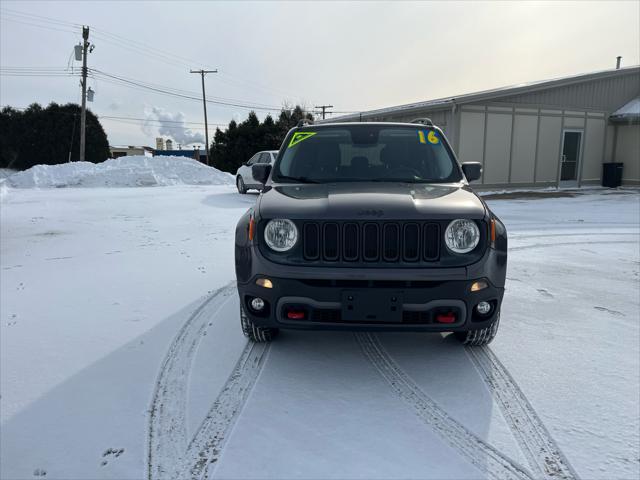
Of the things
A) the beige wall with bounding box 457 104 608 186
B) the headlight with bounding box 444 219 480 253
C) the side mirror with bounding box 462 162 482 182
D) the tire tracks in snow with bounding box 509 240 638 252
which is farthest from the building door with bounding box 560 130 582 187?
the headlight with bounding box 444 219 480 253

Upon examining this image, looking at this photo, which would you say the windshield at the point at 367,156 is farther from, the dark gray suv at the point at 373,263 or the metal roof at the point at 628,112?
the metal roof at the point at 628,112

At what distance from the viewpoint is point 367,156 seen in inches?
162

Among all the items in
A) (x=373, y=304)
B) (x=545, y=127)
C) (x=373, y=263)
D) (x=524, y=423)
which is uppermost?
(x=545, y=127)

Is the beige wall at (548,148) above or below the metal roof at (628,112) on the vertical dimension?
below

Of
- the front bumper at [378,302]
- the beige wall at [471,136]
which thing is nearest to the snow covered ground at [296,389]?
the front bumper at [378,302]

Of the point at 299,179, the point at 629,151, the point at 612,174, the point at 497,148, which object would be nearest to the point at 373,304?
the point at 299,179

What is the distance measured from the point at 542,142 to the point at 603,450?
18.6 meters

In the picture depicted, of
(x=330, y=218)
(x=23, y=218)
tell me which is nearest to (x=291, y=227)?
(x=330, y=218)

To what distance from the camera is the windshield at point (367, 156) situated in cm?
393

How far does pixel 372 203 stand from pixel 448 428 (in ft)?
4.61

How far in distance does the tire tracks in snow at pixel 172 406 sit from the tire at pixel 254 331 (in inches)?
16.7

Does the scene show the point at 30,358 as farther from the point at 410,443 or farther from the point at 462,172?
the point at 462,172

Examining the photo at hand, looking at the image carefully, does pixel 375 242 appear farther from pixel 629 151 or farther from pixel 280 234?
pixel 629 151

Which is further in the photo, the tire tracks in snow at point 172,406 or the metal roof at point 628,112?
the metal roof at point 628,112
